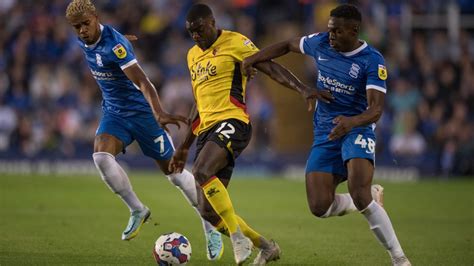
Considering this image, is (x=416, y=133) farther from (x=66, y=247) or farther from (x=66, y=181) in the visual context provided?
(x=66, y=247)

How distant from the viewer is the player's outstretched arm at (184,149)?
10.0m

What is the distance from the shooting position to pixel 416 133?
22.3 m

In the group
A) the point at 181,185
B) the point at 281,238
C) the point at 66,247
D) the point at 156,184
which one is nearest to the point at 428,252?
the point at 281,238

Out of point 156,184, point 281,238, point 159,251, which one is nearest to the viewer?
point 159,251

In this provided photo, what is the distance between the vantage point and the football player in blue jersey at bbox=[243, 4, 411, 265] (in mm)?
9047

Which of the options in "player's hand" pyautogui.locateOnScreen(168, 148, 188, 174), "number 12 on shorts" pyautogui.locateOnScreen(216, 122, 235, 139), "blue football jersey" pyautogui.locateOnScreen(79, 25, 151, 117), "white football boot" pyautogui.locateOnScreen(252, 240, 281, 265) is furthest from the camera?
"blue football jersey" pyautogui.locateOnScreen(79, 25, 151, 117)

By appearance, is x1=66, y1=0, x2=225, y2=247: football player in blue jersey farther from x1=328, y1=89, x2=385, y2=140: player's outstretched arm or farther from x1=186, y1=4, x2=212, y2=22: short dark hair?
x1=328, y1=89, x2=385, y2=140: player's outstretched arm

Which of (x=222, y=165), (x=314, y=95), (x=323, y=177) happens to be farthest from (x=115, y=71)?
(x=323, y=177)

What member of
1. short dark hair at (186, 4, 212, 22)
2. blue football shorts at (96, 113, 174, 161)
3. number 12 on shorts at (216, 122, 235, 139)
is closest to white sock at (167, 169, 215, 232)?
blue football shorts at (96, 113, 174, 161)

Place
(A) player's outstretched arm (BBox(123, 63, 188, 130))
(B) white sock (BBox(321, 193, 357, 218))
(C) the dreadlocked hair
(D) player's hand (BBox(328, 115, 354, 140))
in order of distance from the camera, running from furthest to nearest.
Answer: (C) the dreadlocked hair < (B) white sock (BBox(321, 193, 357, 218)) < (A) player's outstretched arm (BBox(123, 63, 188, 130)) < (D) player's hand (BBox(328, 115, 354, 140))

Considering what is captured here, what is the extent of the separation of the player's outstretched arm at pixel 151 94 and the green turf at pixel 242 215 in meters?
1.54

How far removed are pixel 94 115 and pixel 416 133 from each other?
8.47 meters

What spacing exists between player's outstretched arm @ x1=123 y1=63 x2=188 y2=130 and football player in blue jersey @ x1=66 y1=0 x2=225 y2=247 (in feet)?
0.04

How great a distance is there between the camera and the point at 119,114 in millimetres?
11016
